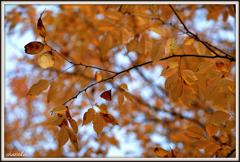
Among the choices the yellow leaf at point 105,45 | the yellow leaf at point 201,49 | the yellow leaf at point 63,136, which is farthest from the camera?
the yellow leaf at point 201,49

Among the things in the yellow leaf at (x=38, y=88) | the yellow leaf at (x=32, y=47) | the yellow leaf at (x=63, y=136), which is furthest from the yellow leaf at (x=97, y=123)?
the yellow leaf at (x=32, y=47)

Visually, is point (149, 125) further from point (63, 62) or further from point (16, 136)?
point (16, 136)

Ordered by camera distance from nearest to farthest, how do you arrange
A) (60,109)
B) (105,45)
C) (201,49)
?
(105,45) < (60,109) < (201,49)

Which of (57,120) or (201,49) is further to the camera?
(201,49)

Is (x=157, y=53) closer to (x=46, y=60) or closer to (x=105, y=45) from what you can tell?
(x=105, y=45)

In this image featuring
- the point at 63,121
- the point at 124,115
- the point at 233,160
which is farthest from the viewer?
the point at 124,115

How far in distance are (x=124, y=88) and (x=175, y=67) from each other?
0.79 ft

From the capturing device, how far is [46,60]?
0.71 meters

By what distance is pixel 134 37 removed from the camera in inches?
28.8

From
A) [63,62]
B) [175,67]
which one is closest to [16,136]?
[63,62]

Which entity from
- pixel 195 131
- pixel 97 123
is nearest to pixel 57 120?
pixel 97 123

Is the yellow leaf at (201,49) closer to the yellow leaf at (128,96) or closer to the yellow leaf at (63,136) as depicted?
the yellow leaf at (128,96)

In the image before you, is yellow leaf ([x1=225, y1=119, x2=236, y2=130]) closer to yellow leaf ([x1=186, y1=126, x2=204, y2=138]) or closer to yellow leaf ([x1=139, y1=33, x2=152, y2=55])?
yellow leaf ([x1=186, y1=126, x2=204, y2=138])

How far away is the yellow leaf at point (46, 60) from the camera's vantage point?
2.29ft
